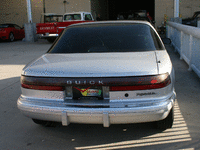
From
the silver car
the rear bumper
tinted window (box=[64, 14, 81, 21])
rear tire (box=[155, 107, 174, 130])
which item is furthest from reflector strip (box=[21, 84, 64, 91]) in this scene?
tinted window (box=[64, 14, 81, 21])

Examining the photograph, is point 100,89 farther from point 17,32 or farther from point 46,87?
point 17,32

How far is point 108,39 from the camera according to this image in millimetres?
3838

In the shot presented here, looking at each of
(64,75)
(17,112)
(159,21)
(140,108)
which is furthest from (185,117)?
(159,21)

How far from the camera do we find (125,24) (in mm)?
4113

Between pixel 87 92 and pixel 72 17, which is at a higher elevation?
pixel 72 17

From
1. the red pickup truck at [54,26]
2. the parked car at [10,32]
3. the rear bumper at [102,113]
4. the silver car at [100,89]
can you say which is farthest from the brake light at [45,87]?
the parked car at [10,32]

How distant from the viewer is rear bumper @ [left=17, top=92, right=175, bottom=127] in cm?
273

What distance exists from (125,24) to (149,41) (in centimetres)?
57

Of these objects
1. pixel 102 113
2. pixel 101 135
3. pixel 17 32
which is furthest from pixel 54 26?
pixel 102 113

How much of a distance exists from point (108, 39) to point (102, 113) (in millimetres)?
1426

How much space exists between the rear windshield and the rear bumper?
104 cm

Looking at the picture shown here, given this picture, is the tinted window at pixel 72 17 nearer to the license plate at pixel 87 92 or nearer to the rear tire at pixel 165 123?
the rear tire at pixel 165 123

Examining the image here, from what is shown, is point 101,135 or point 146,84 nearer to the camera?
point 146,84

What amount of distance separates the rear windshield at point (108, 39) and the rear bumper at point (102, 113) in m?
1.04
